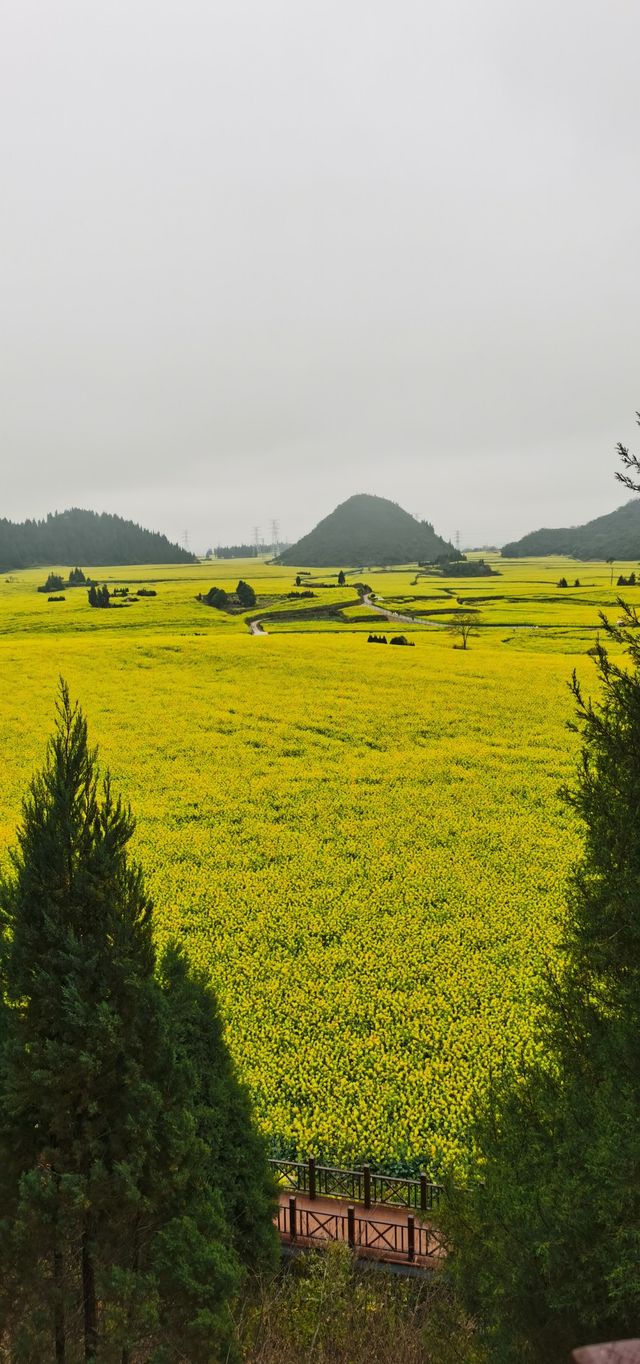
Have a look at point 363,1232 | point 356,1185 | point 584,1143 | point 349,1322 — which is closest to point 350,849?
point 356,1185

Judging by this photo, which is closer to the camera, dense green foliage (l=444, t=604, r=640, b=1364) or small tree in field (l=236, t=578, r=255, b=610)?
dense green foliage (l=444, t=604, r=640, b=1364)

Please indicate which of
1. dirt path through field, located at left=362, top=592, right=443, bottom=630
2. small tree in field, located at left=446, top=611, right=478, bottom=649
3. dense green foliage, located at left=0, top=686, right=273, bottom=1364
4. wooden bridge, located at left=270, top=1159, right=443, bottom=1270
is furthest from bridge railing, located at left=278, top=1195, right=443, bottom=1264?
dirt path through field, located at left=362, top=592, right=443, bottom=630

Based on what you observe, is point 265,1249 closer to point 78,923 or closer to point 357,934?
point 78,923

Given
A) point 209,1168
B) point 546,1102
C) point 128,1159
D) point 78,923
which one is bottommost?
point 209,1168

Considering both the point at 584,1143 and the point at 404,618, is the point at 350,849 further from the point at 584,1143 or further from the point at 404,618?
the point at 404,618

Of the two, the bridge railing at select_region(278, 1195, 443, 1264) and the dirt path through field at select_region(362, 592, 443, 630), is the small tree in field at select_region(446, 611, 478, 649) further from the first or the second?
the bridge railing at select_region(278, 1195, 443, 1264)

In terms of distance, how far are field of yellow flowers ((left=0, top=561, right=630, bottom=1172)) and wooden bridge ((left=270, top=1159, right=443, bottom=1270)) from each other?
1.69 feet

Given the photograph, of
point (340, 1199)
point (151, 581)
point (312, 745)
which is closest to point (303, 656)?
point (312, 745)

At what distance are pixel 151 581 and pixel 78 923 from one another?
5455 inches

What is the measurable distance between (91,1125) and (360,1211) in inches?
301

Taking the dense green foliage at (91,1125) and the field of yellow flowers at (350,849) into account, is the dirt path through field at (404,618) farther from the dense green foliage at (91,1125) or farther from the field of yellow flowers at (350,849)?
the dense green foliage at (91,1125)

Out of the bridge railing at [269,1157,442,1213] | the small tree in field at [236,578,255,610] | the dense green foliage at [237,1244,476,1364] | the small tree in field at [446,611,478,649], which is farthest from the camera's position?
the small tree in field at [236,578,255,610]

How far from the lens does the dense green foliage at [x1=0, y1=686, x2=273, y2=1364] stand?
6473 millimetres

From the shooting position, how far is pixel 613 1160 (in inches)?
239
